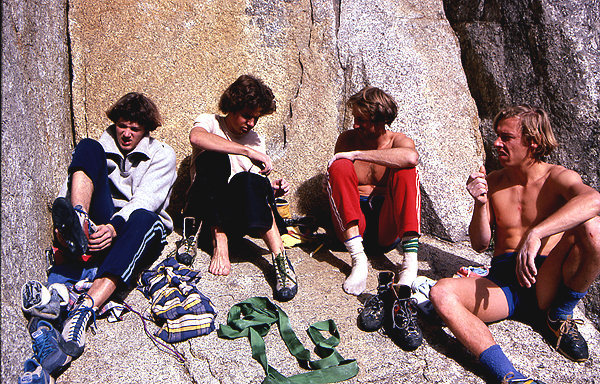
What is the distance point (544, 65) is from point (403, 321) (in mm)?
2619

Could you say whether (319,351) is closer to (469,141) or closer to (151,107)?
(151,107)

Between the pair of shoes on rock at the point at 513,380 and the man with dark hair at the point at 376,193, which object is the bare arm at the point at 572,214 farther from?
the man with dark hair at the point at 376,193

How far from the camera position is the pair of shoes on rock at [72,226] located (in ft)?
8.27

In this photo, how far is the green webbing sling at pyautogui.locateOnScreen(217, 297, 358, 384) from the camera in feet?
7.88

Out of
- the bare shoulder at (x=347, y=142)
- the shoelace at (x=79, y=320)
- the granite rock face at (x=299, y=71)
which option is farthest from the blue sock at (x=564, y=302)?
the shoelace at (x=79, y=320)

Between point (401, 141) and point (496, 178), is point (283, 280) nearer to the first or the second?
point (401, 141)

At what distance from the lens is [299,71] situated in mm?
4480

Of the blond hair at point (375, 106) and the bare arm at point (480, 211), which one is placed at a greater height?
the blond hair at point (375, 106)

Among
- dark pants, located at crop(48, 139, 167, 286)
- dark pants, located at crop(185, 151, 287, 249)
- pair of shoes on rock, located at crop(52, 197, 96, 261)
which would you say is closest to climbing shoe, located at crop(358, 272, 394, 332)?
dark pants, located at crop(185, 151, 287, 249)

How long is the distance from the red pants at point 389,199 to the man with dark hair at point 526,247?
451 millimetres

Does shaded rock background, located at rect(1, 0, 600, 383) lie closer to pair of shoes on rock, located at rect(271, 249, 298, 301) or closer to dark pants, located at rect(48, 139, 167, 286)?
pair of shoes on rock, located at rect(271, 249, 298, 301)

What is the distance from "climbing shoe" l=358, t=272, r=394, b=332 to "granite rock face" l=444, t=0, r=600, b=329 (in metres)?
1.49

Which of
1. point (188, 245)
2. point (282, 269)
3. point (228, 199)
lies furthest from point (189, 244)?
point (282, 269)

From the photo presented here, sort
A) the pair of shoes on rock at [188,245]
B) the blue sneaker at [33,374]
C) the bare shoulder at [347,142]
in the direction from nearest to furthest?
the blue sneaker at [33,374], the pair of shoes on rock at [188,245], the bare shoulder at [347,142]
